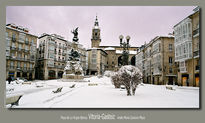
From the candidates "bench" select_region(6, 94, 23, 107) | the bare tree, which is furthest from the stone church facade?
"bench" select_region(6, 94, 23, 107)

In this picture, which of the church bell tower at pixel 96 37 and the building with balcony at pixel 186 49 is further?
the church bell tower at pixel 96 37

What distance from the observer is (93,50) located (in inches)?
2192

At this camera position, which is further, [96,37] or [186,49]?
[96,37]

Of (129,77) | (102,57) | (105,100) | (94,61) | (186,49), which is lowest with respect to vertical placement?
(105,100)

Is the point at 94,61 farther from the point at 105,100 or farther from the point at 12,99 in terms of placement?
the point at 12,99

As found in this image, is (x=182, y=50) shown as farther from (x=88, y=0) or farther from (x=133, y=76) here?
(x=88, y=0)

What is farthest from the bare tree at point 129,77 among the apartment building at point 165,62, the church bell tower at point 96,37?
the church bell tower at point 96,37

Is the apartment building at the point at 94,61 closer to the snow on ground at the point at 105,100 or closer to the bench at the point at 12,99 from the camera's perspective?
Result: the snow on ground at the point at 105,100

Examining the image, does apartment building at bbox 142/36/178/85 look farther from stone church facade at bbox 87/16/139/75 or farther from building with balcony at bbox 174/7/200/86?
stone church facade at bbox 87/16/139/75

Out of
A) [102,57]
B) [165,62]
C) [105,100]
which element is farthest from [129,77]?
[102,57]

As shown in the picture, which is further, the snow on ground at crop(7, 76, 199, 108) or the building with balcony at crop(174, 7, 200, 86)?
the building with balcony at crop(174, 7, 200, 86)

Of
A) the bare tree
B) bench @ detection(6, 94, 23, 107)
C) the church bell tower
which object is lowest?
bench @ detection(6, 94, 23, 107)

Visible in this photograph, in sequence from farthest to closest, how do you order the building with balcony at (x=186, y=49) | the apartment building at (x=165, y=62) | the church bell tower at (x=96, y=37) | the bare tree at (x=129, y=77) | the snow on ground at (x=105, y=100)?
the church bell tower at (x=96, y=37) < the apartment building at (x=165, y=62) < the building with balcony at (x=186, y=49) < the bare tree at (x=129, y=77) < the snow on ground at (x=105, y=100)
